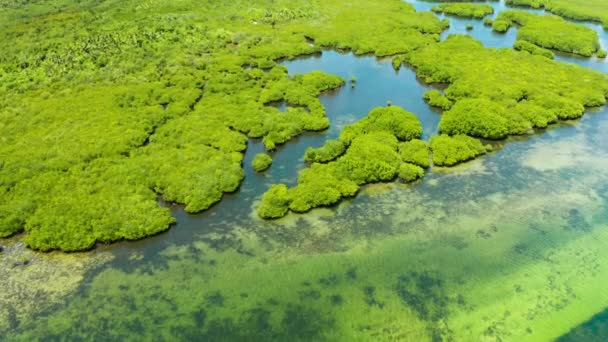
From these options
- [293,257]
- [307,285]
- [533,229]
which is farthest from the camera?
[533,229]

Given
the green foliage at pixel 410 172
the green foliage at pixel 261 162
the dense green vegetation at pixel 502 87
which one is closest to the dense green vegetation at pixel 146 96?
the green foliage at pixel 261 162

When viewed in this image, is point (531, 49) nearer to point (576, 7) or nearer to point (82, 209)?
point (576, 7)

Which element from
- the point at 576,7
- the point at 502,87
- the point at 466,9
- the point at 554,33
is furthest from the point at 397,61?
the point at 576,7

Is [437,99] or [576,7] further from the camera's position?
[576,7]

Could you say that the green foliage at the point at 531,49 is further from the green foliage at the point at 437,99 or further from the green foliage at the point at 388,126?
the green foliage at the point at 388,126

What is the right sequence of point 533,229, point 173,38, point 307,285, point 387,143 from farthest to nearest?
point 173,38
point 387,143
point 533,229
point 307,285

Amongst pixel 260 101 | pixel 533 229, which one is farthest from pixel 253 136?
pixel 533 229

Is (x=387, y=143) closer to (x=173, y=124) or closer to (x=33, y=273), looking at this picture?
(x=173, y=124)
